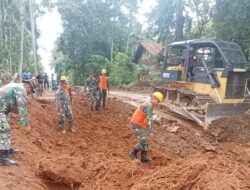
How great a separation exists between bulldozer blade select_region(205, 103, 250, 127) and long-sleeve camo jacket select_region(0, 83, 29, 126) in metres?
6.91

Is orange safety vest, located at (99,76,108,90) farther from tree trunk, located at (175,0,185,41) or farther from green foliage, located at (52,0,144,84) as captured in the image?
green foliage, located at (52,0,144,84)

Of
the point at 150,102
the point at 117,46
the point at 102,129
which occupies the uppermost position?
the point at 117,46

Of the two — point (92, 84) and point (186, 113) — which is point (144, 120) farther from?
point (92, 84)

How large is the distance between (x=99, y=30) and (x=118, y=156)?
88.0 ft

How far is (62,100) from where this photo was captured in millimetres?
10391

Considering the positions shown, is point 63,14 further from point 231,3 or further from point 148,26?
point 231,3

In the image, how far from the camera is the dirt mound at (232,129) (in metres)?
10.3

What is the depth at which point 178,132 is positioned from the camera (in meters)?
10.7

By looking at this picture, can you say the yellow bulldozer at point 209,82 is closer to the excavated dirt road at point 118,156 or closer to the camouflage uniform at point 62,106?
the excavated dirt road at point 118,156

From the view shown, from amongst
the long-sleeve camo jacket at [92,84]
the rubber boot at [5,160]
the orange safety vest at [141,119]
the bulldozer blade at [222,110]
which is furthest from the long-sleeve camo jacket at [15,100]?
the long-sleeve camo jacket at [92,84]

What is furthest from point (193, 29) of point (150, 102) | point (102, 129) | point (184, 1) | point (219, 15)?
point (150, 102)

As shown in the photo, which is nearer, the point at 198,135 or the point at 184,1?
the point at 198,135

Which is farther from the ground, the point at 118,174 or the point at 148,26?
the point at 148,26

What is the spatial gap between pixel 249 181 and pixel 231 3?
12597 mm
